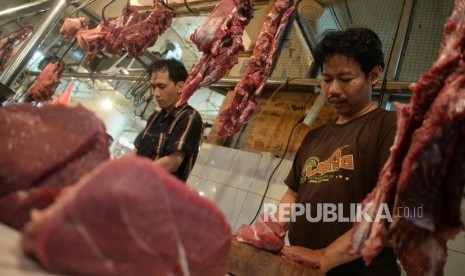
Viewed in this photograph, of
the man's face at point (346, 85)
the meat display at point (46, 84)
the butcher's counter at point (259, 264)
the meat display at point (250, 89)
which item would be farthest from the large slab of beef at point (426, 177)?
the meat display at point (46, 84)

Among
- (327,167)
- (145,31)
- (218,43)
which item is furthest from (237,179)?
(145,31)

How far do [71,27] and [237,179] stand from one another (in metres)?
3.45

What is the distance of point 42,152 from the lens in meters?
1.00

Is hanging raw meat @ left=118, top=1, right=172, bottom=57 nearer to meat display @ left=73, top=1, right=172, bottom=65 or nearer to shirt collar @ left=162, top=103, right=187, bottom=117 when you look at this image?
meat display @ left=73, top=1, right=172, bottom=65

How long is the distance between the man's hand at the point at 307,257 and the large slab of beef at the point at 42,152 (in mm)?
1152

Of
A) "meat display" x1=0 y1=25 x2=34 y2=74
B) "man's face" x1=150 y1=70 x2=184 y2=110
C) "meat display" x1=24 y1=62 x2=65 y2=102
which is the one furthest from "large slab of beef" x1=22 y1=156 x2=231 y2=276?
"meat display" x1=0 y1=25 x2=34 y2=74

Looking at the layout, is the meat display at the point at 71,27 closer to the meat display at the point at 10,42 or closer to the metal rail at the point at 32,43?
the meat display at the point at 10,42

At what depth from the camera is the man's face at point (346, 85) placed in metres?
2.60

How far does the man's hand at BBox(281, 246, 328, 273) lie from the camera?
1.76 m

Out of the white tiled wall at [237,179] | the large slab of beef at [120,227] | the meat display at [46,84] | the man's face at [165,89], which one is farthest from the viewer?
the meat display at [46,84]

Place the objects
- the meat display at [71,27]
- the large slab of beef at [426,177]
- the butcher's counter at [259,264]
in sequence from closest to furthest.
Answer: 1. the large slab of beef at [426,177]
2. the butcher's counter at [259,264]
3. the meat display at [71,27]

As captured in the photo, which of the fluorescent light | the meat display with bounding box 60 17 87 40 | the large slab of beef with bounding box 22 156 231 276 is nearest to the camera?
the large slab of beef with bounding box 22 156 231 276

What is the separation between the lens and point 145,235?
0.83m

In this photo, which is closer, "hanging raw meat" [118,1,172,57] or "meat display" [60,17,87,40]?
"hanging raw meat" [118,1,172,57]
